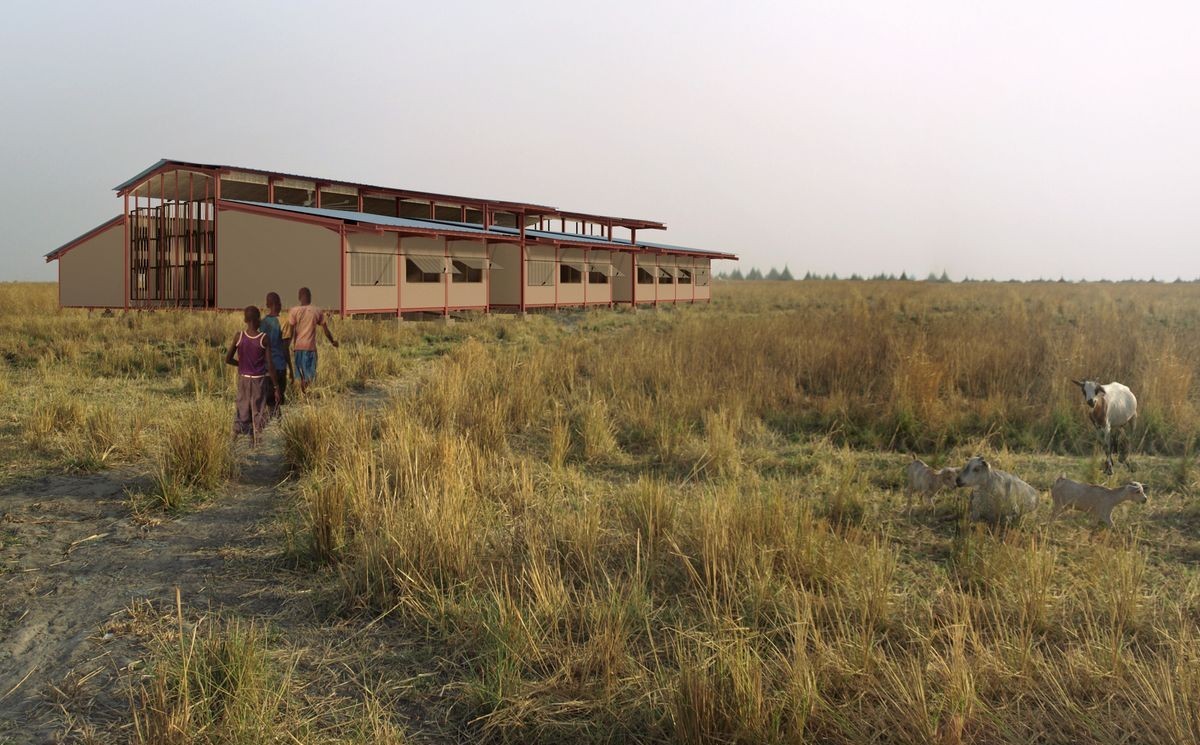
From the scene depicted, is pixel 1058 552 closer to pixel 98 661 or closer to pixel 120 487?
pixel 98 661

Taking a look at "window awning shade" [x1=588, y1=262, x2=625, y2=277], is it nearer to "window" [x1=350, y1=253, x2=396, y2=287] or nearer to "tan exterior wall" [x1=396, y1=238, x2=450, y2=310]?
"tan exterior wall" [x1=396, y1=238, x2=450, y2=310]

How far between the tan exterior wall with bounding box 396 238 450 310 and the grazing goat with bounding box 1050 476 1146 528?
19166mm

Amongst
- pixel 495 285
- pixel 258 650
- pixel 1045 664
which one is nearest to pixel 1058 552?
pixel 1045 664

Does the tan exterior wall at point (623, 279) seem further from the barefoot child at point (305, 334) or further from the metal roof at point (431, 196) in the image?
the barefoot child at point (305, 334)

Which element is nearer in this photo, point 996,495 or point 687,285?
point 996,495

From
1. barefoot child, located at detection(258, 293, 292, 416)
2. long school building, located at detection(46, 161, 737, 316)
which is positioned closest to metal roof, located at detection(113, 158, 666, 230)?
long school building, located at detection(46, 161, 737, 316)

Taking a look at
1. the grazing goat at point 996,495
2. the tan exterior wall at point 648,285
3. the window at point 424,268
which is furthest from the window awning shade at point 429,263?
the grazing goat at point 996,495

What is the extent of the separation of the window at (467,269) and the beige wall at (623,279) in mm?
8604

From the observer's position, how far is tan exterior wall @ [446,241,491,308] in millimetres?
24953

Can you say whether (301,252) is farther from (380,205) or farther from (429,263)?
(380,205)

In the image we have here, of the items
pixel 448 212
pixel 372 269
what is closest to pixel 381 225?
pixel 372 269

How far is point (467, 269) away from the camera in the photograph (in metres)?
26.1

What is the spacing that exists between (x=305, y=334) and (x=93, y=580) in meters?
5.18

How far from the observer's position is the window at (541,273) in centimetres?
2820
